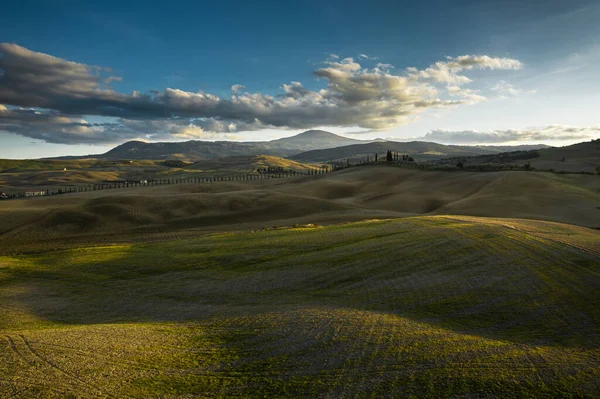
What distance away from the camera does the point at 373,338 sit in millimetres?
12016

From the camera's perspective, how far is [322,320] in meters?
13.8

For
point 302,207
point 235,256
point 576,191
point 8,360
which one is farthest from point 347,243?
point 576,191

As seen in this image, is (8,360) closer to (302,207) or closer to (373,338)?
(373,338)

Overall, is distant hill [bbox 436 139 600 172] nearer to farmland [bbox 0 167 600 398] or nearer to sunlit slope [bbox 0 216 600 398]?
farmland [bbox 0 167 600 398]

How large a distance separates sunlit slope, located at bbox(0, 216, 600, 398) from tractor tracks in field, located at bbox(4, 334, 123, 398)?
0.16ft

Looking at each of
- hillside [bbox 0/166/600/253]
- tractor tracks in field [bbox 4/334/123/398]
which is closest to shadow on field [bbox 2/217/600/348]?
tractor tracks in field [bbox 4/334/123/398]

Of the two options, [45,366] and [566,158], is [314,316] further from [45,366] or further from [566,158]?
[566,158]

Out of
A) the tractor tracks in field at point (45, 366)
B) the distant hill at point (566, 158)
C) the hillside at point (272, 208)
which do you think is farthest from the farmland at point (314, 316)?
the distant hill at point (566, 158)

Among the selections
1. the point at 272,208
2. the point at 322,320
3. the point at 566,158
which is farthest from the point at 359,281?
the point at 566,158

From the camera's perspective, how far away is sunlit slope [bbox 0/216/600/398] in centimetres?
970

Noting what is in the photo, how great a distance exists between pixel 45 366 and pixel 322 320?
8119mm

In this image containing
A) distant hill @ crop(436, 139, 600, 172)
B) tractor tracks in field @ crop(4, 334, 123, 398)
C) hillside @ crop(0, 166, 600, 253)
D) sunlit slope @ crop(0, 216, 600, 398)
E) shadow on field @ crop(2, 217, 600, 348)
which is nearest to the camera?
tractor tracks in field @ crop(4, 334, 123, 398)

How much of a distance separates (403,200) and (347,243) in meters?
39.5

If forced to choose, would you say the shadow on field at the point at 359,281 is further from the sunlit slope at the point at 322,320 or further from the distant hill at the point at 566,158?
the distant hill at the point at 566,158
